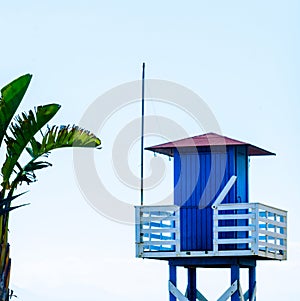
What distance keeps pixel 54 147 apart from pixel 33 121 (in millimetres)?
784

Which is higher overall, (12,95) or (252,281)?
(12,95)

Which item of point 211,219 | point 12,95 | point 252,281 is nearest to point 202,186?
point 211,219

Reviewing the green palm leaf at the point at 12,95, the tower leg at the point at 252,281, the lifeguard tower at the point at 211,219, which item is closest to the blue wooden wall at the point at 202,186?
the lifeguard tower at the point at 211,219

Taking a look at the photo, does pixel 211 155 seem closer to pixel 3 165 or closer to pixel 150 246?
pixel 150 246

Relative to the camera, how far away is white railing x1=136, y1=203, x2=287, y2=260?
973 inches

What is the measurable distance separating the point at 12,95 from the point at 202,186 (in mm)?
5859

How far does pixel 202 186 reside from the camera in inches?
1024

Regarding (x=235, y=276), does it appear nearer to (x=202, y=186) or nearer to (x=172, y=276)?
(x=172, y=276)

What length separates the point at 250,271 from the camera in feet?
88.7

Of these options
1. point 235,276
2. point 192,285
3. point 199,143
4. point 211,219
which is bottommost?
point 192,285

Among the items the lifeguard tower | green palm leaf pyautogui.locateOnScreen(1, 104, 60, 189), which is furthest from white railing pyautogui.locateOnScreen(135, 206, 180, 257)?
green palm leaf pyautogui.locateOnScreen(1, 104, 60, 189)

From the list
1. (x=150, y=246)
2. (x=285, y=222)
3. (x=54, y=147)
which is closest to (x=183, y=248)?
(x=150, y=246)

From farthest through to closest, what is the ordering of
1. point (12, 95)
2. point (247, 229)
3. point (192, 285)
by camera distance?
point (192, 285)
point (247, 229)
point (12, 95)

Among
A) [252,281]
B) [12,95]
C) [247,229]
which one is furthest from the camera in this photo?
[252,281]
